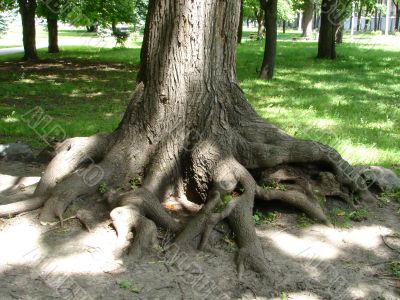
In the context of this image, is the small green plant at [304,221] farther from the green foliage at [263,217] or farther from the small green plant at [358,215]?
the small green plant at [358,215]

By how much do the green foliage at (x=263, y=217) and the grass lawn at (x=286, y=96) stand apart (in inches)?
110

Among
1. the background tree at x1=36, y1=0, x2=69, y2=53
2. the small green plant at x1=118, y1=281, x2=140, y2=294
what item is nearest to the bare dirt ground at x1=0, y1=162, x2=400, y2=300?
the small green plant at x1=118, y1=281, x2=140, y2=294

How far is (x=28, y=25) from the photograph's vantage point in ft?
71.8

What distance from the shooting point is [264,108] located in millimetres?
11398

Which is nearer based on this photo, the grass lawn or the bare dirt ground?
the bare dirt ground

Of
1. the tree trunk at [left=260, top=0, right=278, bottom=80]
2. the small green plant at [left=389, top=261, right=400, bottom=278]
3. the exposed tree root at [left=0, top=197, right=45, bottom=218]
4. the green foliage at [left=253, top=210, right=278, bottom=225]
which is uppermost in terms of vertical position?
the tree trunk at [left=260, top=0, right=278, bottom=80]

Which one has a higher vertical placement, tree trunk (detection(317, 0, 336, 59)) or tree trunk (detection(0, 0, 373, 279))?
tree trunk (detection(317, 0, 336, 59))

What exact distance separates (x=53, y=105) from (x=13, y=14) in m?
12.6

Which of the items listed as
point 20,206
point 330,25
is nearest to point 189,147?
point 20,206

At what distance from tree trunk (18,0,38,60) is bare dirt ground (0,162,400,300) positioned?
726 inches

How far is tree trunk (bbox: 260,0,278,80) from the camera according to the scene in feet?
51.5

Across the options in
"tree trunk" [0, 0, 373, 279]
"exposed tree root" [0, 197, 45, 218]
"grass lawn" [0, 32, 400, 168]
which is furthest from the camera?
"grass lawn" [0, 32, 400, 168]

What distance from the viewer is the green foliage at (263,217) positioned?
17.0 feet

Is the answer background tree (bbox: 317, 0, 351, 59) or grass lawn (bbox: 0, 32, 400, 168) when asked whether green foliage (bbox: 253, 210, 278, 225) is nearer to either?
grass lawn (bbox: 0, 32, 400, 168)
